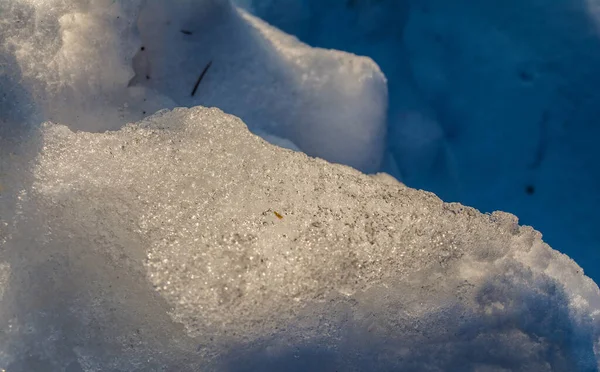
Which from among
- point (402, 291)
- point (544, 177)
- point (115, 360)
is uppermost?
point (544, 177)

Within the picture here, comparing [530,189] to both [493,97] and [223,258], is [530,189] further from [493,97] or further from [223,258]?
[223,258]

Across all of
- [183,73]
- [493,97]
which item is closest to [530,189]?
[493,97]

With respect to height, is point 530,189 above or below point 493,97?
below

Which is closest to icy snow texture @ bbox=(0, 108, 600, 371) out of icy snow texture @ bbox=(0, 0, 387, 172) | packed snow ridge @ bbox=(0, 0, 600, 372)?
packed snow ridge @ bbox=(0, 0, 600, 372)

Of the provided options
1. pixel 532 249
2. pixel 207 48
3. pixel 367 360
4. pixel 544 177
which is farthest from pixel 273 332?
pixel 544 177

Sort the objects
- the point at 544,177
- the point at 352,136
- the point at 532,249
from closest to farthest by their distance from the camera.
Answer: the point at 532,249 → the point at 352,136 → the point at 544,177

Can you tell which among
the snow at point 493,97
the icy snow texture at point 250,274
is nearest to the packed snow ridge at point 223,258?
the icy snow texture at point 250,274

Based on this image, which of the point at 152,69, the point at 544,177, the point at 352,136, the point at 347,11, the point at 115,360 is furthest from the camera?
the point at 347,11

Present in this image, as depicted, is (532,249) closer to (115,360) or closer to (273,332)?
(273,332)
